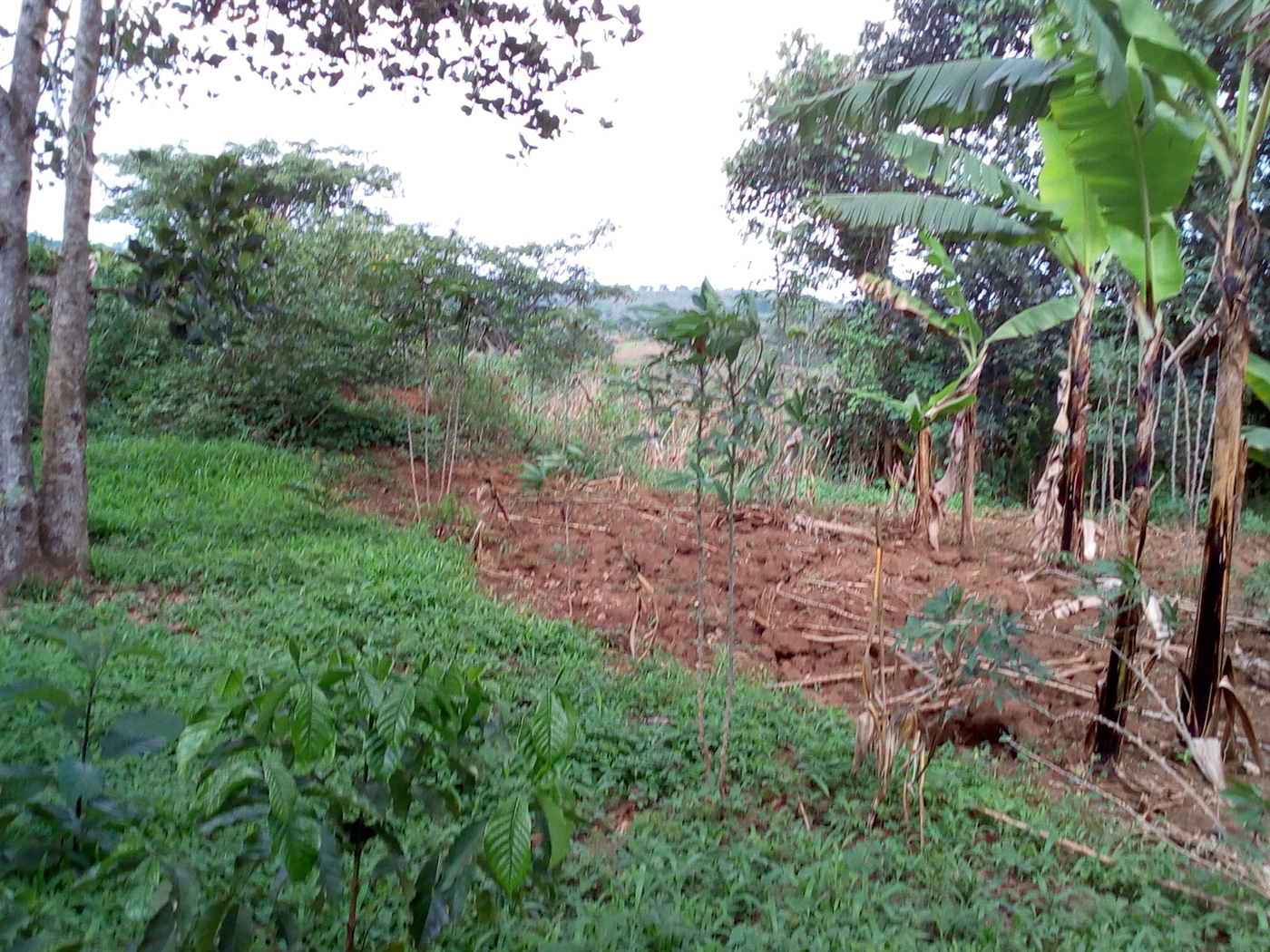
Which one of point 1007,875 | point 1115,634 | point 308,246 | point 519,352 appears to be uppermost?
point 308,246

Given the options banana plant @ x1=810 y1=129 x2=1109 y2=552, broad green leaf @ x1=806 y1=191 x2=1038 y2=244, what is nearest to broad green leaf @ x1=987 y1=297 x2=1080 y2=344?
banana plant @ x1=810 y1=129 x2=1109 y2=552

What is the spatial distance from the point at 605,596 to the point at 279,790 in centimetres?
418

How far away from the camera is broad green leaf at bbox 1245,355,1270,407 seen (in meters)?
3.97

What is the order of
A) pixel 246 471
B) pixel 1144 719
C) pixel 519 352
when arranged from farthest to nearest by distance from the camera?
pixel 519 352, pixel 246 471, pixel 1144 719

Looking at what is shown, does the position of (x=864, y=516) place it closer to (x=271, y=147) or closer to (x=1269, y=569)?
(x=1269, y=569)

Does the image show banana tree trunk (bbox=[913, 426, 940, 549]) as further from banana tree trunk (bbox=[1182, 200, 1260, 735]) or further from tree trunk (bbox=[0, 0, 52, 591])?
tree trunk (bbox=[0, 0, 52, 591])

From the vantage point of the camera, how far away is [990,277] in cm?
1123

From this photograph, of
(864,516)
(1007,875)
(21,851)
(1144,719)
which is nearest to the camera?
(21,851)

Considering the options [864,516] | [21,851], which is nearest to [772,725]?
[21,851]

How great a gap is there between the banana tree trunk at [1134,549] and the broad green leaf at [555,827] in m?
2.71

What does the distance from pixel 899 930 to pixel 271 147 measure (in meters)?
15.7

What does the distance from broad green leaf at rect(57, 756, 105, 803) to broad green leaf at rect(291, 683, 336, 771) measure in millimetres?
570

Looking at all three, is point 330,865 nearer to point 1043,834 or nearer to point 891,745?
point 891,745

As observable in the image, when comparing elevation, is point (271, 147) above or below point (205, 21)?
above
